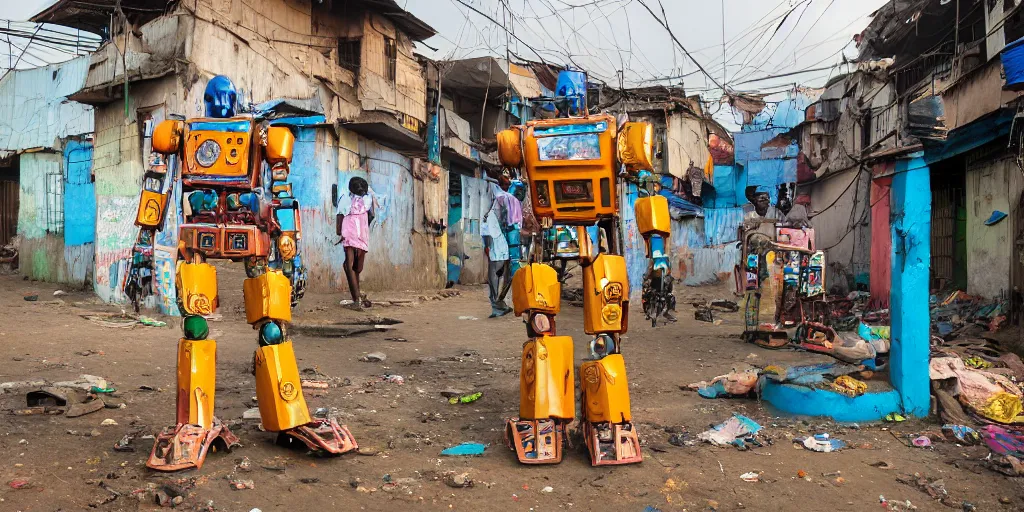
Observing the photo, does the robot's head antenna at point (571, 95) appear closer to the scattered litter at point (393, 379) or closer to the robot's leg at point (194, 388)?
the robot's leg at point (194, 388)

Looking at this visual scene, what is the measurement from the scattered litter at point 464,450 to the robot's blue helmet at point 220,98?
244 cm

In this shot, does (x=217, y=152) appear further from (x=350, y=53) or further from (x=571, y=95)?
(x=350, y=53)

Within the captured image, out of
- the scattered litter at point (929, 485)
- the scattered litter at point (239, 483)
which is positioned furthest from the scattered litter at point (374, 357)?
the scattered litter at point (929, 485)

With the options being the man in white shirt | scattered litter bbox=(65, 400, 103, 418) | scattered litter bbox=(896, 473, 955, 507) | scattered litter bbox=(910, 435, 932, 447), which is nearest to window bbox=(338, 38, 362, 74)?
the man in white shirt

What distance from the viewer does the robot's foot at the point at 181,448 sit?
3588 millimetres

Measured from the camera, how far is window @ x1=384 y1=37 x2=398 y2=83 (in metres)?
15.6

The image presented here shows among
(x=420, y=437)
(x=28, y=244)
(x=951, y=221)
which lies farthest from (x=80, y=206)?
(x=951, y=221)

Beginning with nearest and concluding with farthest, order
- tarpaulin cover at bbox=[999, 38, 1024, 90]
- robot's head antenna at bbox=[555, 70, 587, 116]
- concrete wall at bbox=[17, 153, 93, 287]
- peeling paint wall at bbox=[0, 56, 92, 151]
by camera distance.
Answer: robot's head antenna at bbox=[555, 70, 587, 116] → tarpaulin cover at bbox=[999, 38, 1024, 90] → concrete wall at bbox=[17, 153, 93, 287] → peeling paint wall at bbox=[0, 56, 92, 151]

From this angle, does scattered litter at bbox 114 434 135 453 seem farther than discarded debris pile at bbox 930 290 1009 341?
No

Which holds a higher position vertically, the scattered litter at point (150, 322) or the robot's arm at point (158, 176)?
the robot's arm at point (158, 176)

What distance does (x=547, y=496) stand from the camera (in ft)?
11.4

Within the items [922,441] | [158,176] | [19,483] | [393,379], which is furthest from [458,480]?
[922,441]

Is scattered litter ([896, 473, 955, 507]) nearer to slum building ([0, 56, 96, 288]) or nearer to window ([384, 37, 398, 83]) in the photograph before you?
slum building ([0, 56, 96, 288])

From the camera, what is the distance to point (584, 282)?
425cm
